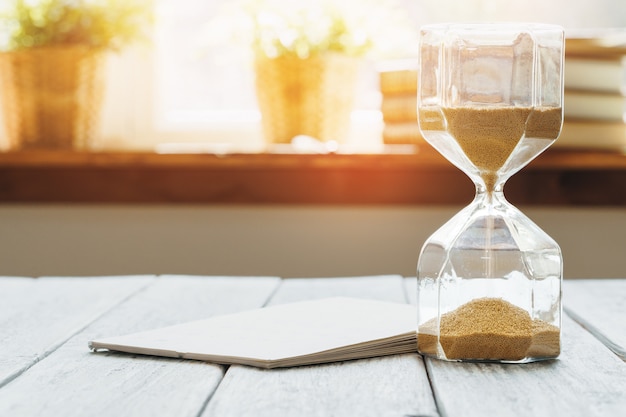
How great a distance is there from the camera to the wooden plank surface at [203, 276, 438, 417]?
2.14ft

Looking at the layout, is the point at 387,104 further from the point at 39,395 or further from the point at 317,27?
the point at 39,395

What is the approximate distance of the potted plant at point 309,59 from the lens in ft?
6.81

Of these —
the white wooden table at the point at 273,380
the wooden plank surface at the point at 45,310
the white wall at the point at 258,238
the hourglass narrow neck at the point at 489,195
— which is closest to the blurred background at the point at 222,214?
the white wall at the point at 258,238

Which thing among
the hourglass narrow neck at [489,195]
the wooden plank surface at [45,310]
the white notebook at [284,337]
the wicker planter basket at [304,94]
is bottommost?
the wooden plank surface at [45,310]

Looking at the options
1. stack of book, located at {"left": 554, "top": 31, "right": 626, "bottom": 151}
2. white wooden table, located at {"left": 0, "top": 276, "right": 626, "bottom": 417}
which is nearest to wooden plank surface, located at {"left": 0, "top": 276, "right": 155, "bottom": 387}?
white wooden table, located at {"left": 0, "top": 276, "right": 626, "bottom": 417}

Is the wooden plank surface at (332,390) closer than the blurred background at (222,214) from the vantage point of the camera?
Yes

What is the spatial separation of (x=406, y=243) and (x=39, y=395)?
1.49m

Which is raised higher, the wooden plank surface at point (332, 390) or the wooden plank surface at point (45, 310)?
the wooden plank surface at point (332, 390)

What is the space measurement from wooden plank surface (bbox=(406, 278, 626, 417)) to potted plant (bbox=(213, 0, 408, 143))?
4.22ft

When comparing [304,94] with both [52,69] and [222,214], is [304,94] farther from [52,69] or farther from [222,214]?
[52,69]

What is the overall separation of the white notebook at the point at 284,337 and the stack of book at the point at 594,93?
112cm

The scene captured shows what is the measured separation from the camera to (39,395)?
2.27ft

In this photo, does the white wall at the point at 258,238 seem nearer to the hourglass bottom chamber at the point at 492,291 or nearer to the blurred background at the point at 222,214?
the blurred background at the point at 222,214

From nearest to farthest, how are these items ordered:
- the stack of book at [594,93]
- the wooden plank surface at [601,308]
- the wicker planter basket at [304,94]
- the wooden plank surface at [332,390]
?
the wooden plank surface at [332,390] < the wooden plank surface at [601,308] < the stack of book at [594,93] < the wicker planter basket at [304,94]
